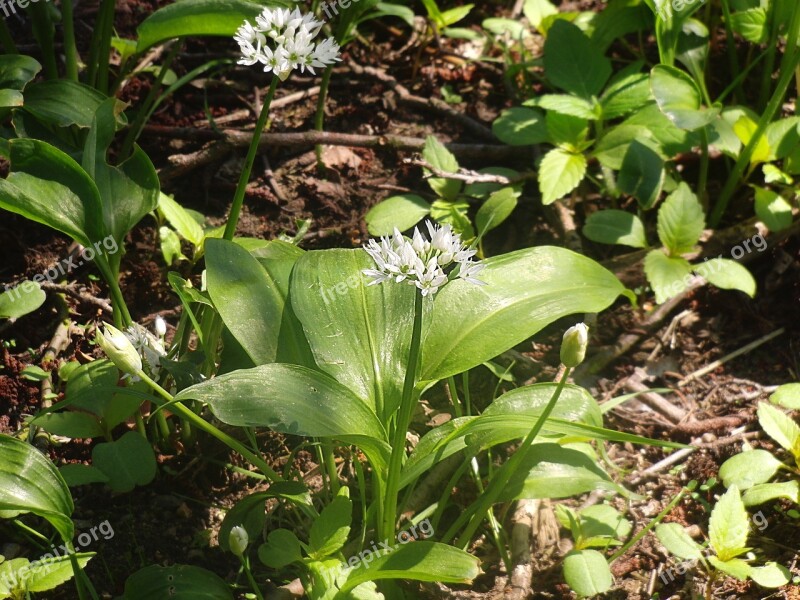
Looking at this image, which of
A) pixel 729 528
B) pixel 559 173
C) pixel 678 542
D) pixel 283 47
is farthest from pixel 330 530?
pixel 559 173

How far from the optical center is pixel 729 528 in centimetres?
201

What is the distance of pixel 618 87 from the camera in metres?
2.96

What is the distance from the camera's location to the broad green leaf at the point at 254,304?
Result: 1.96 m

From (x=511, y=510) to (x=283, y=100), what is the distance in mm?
2054

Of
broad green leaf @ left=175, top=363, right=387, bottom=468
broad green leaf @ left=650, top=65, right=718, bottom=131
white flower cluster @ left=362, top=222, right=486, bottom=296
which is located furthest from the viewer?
broad green leaf @ left=650, top=65, right=718, bottom=131

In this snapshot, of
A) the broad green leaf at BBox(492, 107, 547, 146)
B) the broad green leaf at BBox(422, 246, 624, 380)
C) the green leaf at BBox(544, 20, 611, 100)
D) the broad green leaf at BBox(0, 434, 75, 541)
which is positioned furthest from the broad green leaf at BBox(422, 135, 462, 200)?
the broad green leaf at BBox(0, 434, 75, 541)

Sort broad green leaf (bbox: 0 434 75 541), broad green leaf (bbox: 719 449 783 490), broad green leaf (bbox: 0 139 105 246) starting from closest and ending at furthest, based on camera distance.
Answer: broad green leaf (bbox: 0 434 75 541)
broad green leaf (bbox: 0 139 105 246)
broad green leaf (bbox: 719 449 783 490)

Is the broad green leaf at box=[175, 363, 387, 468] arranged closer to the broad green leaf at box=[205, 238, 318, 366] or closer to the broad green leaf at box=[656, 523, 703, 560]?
the broad green leaf at box=[205, 238, 318, 366]

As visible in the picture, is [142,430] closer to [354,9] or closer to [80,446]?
[80,446]

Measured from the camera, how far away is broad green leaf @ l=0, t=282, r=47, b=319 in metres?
2.41

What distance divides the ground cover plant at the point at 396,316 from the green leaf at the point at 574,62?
1 cm

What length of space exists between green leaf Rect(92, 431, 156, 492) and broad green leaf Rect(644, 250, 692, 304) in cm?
160

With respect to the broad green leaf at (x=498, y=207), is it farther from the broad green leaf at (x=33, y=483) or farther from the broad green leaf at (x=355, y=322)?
the broad green leaf at (x=33, y=483)

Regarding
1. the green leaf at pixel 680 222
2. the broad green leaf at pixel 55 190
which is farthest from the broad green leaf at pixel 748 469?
the broad green leaf at pixel 55 190
